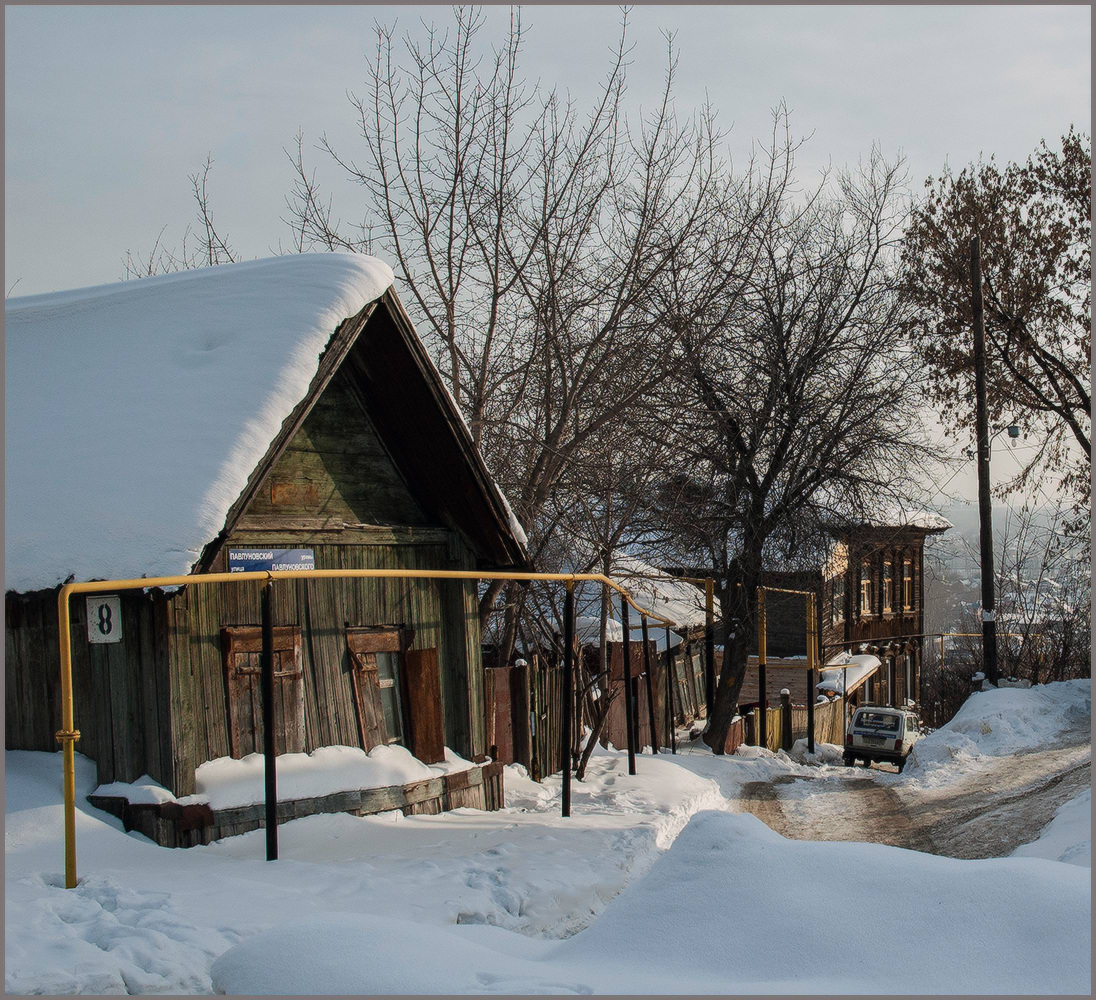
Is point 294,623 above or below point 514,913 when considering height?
above

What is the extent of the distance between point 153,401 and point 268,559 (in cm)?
161

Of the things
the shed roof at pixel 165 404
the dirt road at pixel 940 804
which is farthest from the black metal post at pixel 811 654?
the shed roof at pixel 165 404

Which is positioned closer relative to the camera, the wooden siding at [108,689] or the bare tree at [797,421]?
the wooden siding at [108,689]

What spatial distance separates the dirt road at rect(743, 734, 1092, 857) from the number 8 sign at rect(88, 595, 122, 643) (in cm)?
755

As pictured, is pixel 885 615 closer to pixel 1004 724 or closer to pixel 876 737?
pixel 876 737

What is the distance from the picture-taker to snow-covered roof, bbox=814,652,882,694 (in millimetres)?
27938

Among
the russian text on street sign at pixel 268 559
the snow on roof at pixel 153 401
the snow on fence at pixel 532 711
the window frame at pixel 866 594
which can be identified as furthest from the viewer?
the window frame at pixel 866 594

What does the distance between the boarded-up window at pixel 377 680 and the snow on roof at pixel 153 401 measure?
8.69ft

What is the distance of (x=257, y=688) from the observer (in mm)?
8797

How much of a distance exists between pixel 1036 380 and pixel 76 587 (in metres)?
22.0

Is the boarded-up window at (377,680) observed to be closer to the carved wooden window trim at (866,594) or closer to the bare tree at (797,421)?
the bare tree at (797,421)

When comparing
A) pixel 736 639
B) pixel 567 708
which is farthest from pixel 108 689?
pixel 736 639

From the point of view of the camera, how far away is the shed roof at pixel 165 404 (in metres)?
7.32

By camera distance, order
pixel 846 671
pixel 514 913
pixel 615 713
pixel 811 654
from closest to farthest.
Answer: pixel 514 913
pixel 615 713
pixel 811 654
pixel 846 671
